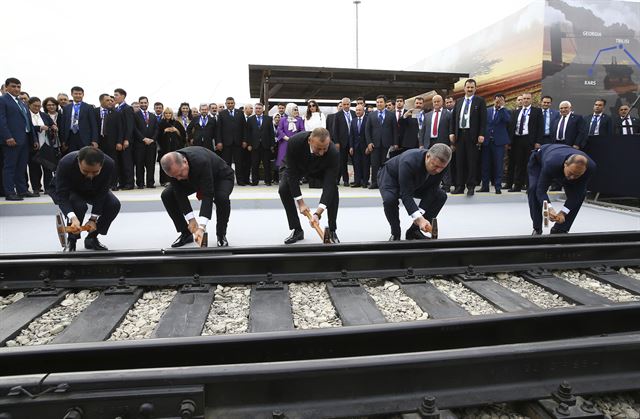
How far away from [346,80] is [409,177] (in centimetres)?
878

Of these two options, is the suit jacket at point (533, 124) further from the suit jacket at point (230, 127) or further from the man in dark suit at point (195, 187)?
the man in dark suit at point (195, 187)

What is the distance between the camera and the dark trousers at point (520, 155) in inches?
372

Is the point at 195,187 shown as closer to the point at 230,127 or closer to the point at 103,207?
the point at 103,207

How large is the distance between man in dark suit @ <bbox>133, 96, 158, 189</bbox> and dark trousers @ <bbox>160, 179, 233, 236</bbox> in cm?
527

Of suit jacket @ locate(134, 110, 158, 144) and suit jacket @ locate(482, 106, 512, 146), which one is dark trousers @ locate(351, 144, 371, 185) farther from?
suit jacket @ locate(134, 110, 158, 144)

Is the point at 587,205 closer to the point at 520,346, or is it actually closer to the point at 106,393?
the point at 520,346

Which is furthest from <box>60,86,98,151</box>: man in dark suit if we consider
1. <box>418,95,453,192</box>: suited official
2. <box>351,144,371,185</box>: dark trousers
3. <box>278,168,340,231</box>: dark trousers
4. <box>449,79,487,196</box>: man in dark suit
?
<box>449,79,487,196</box>: man in dark suit

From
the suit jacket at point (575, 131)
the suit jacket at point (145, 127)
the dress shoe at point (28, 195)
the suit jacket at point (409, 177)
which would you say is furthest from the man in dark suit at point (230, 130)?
the suit jacket at point (575, 131)

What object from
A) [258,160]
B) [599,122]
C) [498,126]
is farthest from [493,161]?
[258,160]

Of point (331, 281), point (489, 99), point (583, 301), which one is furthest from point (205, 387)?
point (489, 99)

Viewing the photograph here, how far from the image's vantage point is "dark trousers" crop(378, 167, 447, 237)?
5367 mm

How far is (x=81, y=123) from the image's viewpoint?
8.97 m

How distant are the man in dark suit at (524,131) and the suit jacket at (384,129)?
8.29 feet

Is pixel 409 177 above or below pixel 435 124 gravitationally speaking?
below
